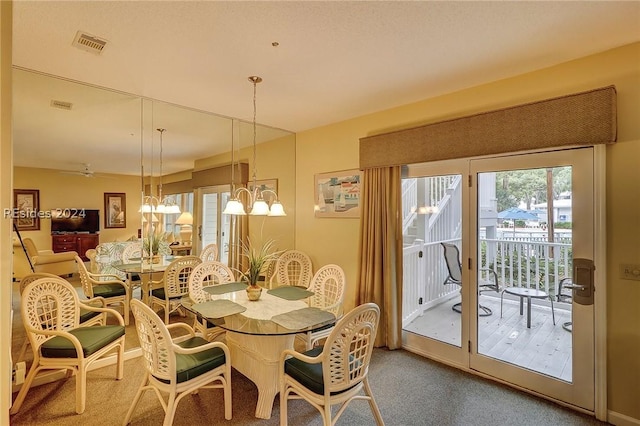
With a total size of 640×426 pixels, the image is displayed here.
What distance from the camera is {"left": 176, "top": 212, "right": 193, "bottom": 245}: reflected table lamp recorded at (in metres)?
3.96

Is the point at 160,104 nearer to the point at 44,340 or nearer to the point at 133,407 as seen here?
the point at 44,340

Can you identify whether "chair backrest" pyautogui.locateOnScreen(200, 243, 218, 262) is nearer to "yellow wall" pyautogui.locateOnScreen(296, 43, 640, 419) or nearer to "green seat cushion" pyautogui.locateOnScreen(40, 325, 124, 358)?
"green seat cushion" pyautogui.locateOnScreen(40, 325, 124, 358)

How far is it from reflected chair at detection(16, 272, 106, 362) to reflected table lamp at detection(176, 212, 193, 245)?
1082 mm

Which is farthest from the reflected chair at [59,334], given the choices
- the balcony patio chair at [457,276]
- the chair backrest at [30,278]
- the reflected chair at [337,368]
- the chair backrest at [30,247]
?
the balcony patio chair at [457,276]

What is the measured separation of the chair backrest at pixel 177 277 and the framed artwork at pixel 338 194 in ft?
6.19

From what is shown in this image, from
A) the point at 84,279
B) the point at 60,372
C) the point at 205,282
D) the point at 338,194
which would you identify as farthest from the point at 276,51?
the point at 60,372

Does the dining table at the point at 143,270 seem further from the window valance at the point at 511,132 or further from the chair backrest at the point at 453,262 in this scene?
the chair backrest at the point at 453,262

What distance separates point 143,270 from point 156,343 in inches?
72.2

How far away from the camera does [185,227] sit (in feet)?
13.1

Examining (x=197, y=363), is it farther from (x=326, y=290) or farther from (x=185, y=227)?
(x=185, y=227)

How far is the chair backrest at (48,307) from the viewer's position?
2469mm

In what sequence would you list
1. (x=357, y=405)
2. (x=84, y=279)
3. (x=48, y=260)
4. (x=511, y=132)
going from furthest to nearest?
(x=84, y=279) < (x=48, y=260) < (x=511, y=132) < (x=357, y=405)

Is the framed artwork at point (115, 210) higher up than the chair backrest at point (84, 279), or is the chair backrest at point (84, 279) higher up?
the framed artwork at point (115, 210)

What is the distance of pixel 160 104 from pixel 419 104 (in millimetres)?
2932
